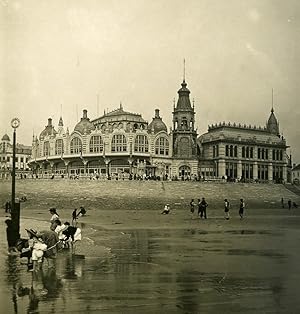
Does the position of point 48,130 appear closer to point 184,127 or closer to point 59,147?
point 59,147

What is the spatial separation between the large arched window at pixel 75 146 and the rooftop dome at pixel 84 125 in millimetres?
1914

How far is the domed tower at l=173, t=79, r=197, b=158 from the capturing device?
8508cm

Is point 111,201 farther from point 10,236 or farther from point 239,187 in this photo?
point 10,236

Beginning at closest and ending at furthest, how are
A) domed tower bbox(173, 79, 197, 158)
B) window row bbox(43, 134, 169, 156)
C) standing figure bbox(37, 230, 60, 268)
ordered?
standing figure bbox(37, 230, 60, 268) < window row bbox(43, 134, 169, 156) < domed tower bbox(173, 79, 197, 158)

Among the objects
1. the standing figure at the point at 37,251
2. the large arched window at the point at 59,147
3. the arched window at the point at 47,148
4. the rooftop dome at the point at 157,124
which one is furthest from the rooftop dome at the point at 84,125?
the standing figure at the point at 37,251

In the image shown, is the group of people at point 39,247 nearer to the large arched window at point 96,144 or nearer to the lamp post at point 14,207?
the lamp post at point 14,207

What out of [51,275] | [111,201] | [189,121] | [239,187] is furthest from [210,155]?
[51,275]

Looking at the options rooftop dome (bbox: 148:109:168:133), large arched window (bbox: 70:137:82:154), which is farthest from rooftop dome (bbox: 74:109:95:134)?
rooftop dome (bbox: 148:109:168:133)

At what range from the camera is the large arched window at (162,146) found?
82.6 metres

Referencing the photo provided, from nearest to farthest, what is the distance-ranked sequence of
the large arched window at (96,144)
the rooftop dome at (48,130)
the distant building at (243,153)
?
the large arched window at (96,144)
the distant building at (243,153)
the rooftop dome at (48,130)

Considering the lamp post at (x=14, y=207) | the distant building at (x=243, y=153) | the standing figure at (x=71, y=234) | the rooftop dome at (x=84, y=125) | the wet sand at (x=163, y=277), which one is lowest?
the wet sand at (x=163, y=277)

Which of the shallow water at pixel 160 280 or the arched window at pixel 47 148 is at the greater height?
the arched window at pixel 47 148

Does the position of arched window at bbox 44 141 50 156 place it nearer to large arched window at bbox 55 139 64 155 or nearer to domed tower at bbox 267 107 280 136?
large arched window at bbox 55 139 64 155

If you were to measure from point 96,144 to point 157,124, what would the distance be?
1261 cm
